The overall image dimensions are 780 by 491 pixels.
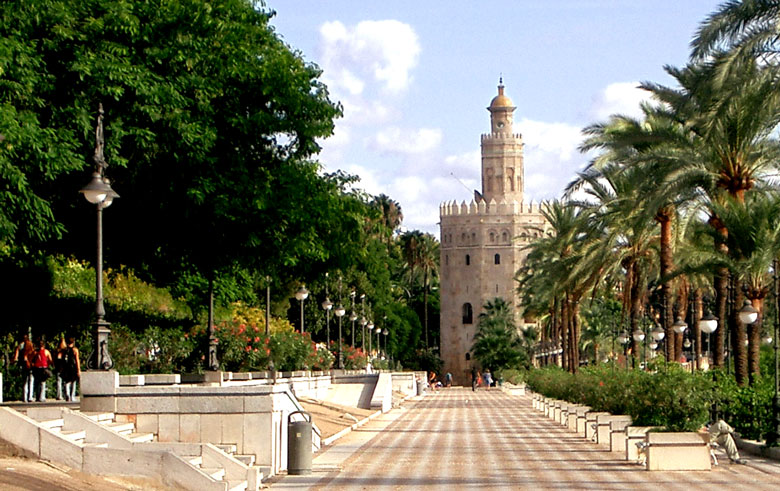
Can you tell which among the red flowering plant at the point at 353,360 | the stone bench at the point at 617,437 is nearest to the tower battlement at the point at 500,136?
the red flowering plant at the point at 353,360

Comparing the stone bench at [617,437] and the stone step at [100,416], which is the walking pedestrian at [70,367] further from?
the stone bench at [617,437]

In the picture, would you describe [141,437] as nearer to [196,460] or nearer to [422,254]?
[196,460]

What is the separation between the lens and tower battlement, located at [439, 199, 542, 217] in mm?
140625

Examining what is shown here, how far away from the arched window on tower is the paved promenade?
103854 mm

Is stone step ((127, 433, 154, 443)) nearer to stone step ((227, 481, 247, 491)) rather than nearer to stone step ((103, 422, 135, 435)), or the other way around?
stone step ((103, 422, 135, 435))

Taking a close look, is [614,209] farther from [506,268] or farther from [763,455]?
[506,268]

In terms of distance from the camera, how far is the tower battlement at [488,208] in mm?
140625

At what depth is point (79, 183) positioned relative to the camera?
2925 cm

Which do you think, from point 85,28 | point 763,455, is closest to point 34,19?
point 85,28

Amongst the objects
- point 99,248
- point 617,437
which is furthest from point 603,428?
point 99,248

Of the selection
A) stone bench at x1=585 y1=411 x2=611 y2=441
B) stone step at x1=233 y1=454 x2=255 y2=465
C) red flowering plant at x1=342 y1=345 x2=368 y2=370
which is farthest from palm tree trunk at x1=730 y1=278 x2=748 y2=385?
red flowering plant at x1=342 y1=345 x2=368 y2=370

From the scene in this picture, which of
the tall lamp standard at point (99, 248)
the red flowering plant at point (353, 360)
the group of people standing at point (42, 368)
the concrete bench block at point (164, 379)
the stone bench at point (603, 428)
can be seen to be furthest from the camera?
the red flowering plant at point (353, 360)

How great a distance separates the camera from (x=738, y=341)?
96.4 feet

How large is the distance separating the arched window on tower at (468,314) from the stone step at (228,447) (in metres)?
119
